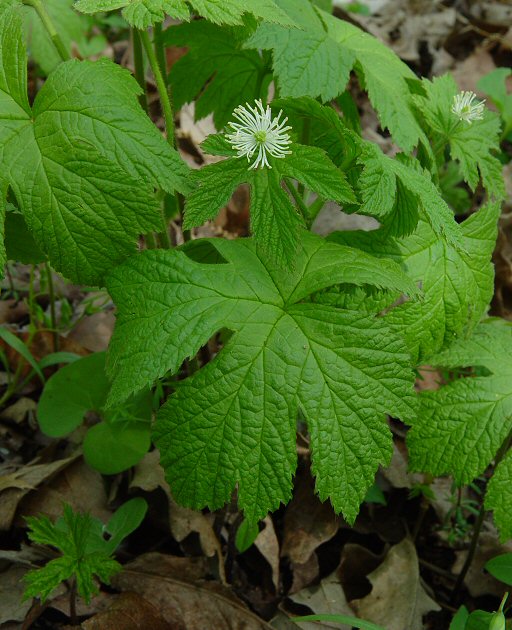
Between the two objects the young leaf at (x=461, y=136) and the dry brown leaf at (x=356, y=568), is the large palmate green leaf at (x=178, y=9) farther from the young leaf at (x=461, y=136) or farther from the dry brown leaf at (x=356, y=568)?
the dry brown leaf at (x=356, y=568)

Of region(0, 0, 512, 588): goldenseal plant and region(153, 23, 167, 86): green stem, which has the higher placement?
region(153, 23, 167, 86): green stem

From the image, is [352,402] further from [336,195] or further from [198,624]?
[198,624]

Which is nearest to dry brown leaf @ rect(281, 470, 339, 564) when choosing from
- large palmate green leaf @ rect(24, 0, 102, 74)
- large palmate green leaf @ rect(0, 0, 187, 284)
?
large palmate green leaf @ rect(0, 0, 187, 284)

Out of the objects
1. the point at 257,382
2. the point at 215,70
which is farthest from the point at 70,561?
the point at 215,70

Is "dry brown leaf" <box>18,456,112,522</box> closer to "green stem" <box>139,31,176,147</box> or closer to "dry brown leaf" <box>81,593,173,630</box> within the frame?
"dry brown leaf" <box>81,593,173,630</box>

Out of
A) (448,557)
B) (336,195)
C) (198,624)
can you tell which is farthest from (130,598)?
(336,195)
